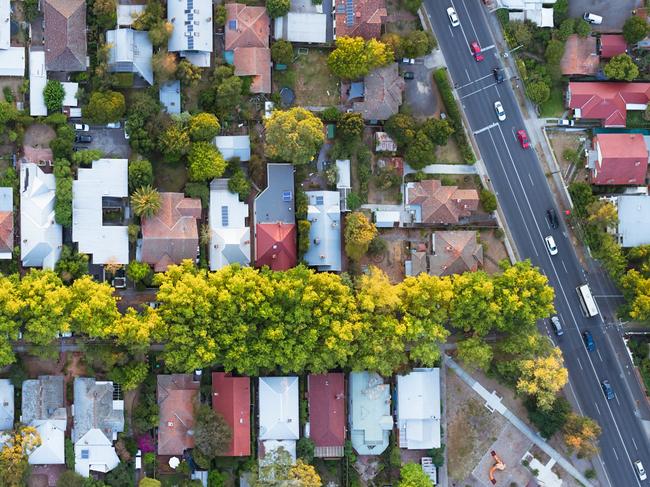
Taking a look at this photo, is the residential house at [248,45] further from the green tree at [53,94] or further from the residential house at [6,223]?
the residential house at [6,223]

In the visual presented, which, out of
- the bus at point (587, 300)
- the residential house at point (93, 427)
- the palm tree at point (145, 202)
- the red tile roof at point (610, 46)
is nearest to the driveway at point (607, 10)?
the red tile roof at point (610, 46)

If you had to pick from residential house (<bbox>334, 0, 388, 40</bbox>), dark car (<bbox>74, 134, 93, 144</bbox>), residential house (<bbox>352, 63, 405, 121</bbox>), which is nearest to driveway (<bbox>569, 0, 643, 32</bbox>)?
residential house (<bbox>352, 63, 405, 121</bbox>)

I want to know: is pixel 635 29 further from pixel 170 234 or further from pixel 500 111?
pixel 170 234

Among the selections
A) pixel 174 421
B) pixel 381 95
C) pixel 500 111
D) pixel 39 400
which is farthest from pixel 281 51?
pixel 39 400

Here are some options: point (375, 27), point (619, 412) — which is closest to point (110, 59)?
point (375, 27)

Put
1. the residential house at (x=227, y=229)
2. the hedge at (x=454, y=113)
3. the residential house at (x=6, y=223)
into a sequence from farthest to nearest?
1. the hedge at (x=454, y=113)
2. the residential house at (x=227, y=229)
3. the residential house at (x=6, y=223)

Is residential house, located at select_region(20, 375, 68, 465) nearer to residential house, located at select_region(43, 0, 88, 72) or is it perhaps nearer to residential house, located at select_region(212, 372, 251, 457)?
residential house, located at select_region(212, 372, 251, 457)

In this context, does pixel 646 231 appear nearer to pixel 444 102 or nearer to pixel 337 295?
pixel 444 102
